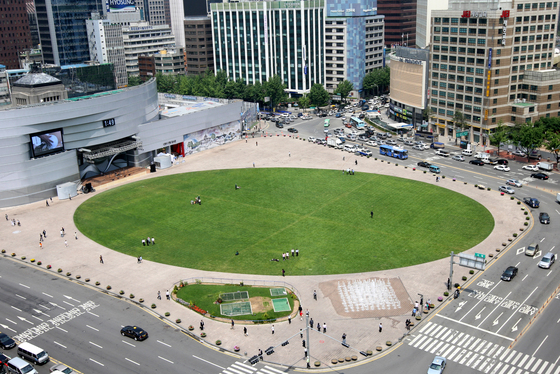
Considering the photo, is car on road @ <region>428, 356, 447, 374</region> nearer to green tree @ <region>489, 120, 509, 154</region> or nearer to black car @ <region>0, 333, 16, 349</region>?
black car @ <region>0, 333, 16, 349</region>

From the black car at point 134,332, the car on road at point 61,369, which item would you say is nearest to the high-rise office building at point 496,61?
the black car at point 134,332

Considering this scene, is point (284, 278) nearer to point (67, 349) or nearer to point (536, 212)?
point (67, 349)

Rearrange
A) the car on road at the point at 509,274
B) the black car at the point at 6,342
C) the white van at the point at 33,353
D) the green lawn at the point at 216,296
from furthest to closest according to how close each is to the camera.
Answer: the car on road at the point at 509,274 → the green lawn at the point at 216,296 → the black car at the point at 6,342 → the white van at the point at 33,353

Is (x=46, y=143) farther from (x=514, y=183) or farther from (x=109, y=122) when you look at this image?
(x=514, y=183)

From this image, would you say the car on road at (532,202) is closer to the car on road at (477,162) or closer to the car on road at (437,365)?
the car on road at (477,162)

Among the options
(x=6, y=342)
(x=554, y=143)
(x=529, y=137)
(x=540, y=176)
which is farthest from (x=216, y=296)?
(x=529, y=137)
